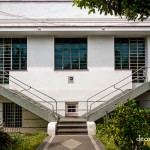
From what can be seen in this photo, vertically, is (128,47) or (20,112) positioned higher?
(128,47)

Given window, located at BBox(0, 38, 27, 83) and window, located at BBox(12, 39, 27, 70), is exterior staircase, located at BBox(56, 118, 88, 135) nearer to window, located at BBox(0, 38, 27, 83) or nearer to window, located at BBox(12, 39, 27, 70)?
window, located at BBox(12, 39, 27, 70)

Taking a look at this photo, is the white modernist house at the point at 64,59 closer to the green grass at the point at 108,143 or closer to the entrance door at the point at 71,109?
the entrance door at the point at 71,109

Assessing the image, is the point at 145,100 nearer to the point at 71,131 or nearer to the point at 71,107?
the point at 71,107

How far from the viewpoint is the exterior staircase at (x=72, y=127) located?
55.4 feet

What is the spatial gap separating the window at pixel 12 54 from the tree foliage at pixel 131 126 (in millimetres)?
11441

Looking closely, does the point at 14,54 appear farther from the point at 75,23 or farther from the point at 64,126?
the point at 64,126

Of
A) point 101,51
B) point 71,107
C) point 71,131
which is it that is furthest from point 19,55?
point 71,131

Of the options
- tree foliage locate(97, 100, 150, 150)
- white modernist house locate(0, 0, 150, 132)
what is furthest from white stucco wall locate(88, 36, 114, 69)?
tree foliage locate(97, 100, 150, 150)

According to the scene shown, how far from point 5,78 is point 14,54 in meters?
1.66

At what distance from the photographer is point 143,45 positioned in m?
21.0

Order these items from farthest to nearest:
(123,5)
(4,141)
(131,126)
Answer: (4,141) < (131,126) < (123,5)

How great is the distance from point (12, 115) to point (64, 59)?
4682 mm

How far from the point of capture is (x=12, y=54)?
20.9 metres

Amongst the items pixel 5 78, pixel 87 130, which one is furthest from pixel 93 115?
pixel 5 78
